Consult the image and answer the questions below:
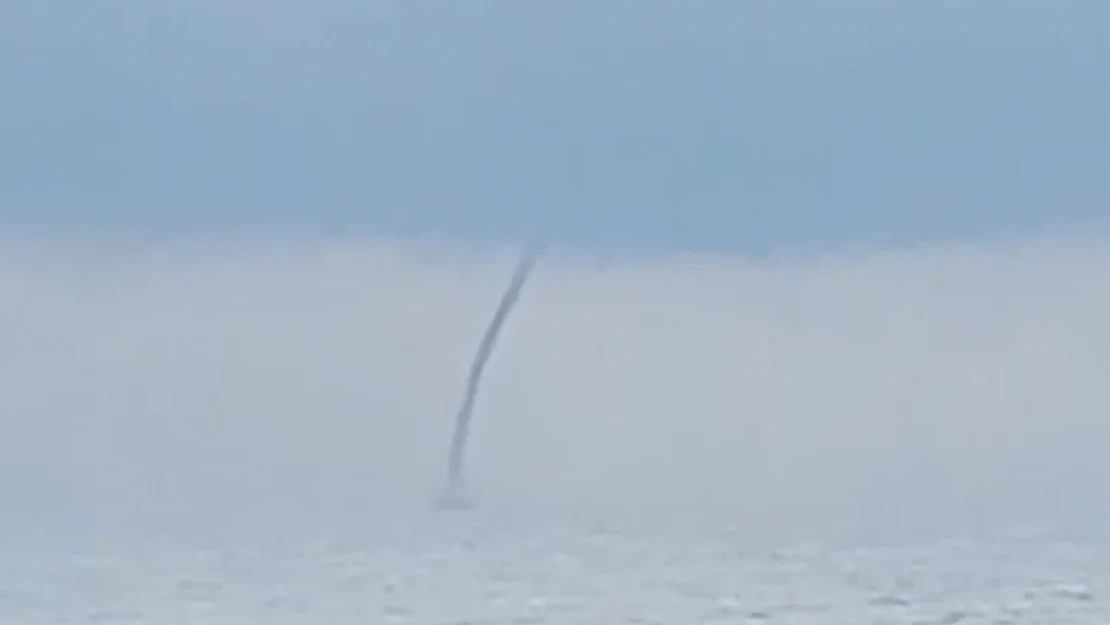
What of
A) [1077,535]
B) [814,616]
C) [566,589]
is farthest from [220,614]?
[1077,535]

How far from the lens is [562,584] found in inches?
328

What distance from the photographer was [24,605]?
308 inches

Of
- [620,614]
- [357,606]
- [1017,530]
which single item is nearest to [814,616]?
[620,614]

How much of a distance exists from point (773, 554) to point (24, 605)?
12.7 feet

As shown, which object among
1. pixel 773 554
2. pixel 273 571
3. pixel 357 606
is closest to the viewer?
pixel 357 606

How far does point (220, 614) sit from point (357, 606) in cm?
57

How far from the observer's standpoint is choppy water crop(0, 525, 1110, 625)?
24.1ft

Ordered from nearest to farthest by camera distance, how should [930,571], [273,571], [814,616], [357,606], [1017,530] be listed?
[814,616]
[357,606]
[930,571]
[273,571]
[1017,530]

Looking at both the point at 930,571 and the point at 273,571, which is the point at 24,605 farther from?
the point at 930,571

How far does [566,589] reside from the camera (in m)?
8.12

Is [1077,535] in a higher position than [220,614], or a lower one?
higher

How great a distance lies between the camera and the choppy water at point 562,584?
24.1 ft

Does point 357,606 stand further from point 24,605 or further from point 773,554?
point 773,554

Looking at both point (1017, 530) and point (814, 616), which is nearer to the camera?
point (814, 616)
